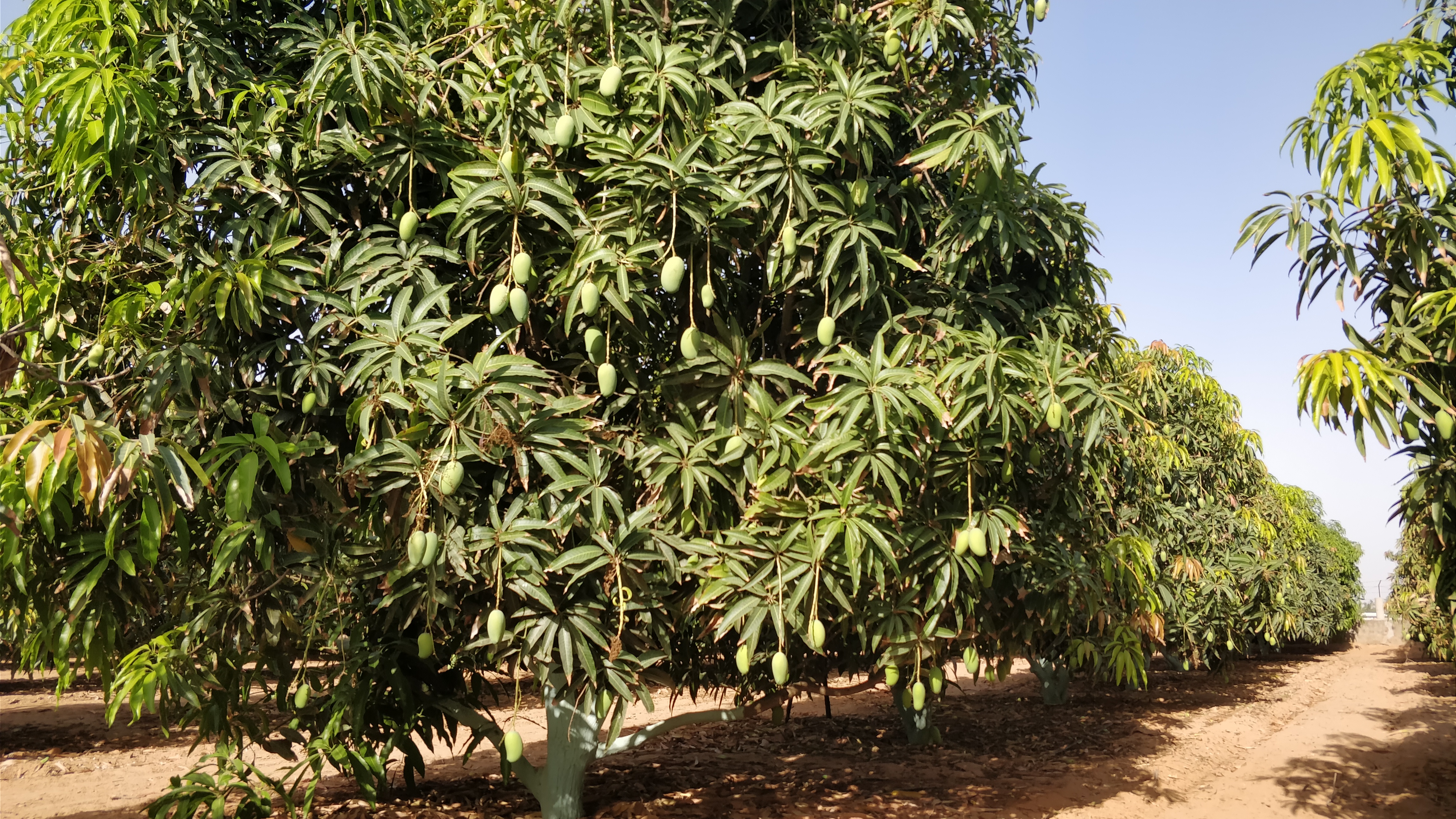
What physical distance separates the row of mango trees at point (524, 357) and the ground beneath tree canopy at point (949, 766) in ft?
5.39

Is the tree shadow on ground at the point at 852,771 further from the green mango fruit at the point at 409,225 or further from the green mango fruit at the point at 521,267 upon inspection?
the green mango fruit at the point at 521,267

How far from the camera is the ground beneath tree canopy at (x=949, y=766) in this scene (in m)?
5.68

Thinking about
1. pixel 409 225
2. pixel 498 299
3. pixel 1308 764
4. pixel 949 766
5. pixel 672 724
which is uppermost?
pixel 409 225

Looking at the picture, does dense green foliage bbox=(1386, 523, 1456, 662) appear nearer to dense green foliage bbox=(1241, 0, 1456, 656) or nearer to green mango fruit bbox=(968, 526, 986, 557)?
dense green foliage bbox=(1241, 0, 1456, 656)

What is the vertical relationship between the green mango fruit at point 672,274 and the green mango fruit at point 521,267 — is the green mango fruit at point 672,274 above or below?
below

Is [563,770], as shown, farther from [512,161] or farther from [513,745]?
[512,161]

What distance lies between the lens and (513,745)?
10.3 feet

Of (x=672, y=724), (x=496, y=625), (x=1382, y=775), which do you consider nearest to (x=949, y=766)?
(x=1382, y=775)

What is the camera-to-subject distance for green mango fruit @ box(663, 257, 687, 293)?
289 cm

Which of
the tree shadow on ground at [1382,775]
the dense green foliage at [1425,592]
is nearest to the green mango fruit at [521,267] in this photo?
the dense green foliage at [1425,592]

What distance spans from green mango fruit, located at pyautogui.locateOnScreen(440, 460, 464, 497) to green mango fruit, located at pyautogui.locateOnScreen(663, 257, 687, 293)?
0.81m

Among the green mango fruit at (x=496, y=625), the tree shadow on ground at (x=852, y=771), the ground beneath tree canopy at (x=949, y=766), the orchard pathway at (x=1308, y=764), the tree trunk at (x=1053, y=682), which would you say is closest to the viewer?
the green mango fruit at (x=496, y=625)

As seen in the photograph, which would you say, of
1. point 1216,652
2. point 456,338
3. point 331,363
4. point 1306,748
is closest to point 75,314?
point 331,363

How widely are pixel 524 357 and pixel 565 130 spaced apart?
76 centimetres
